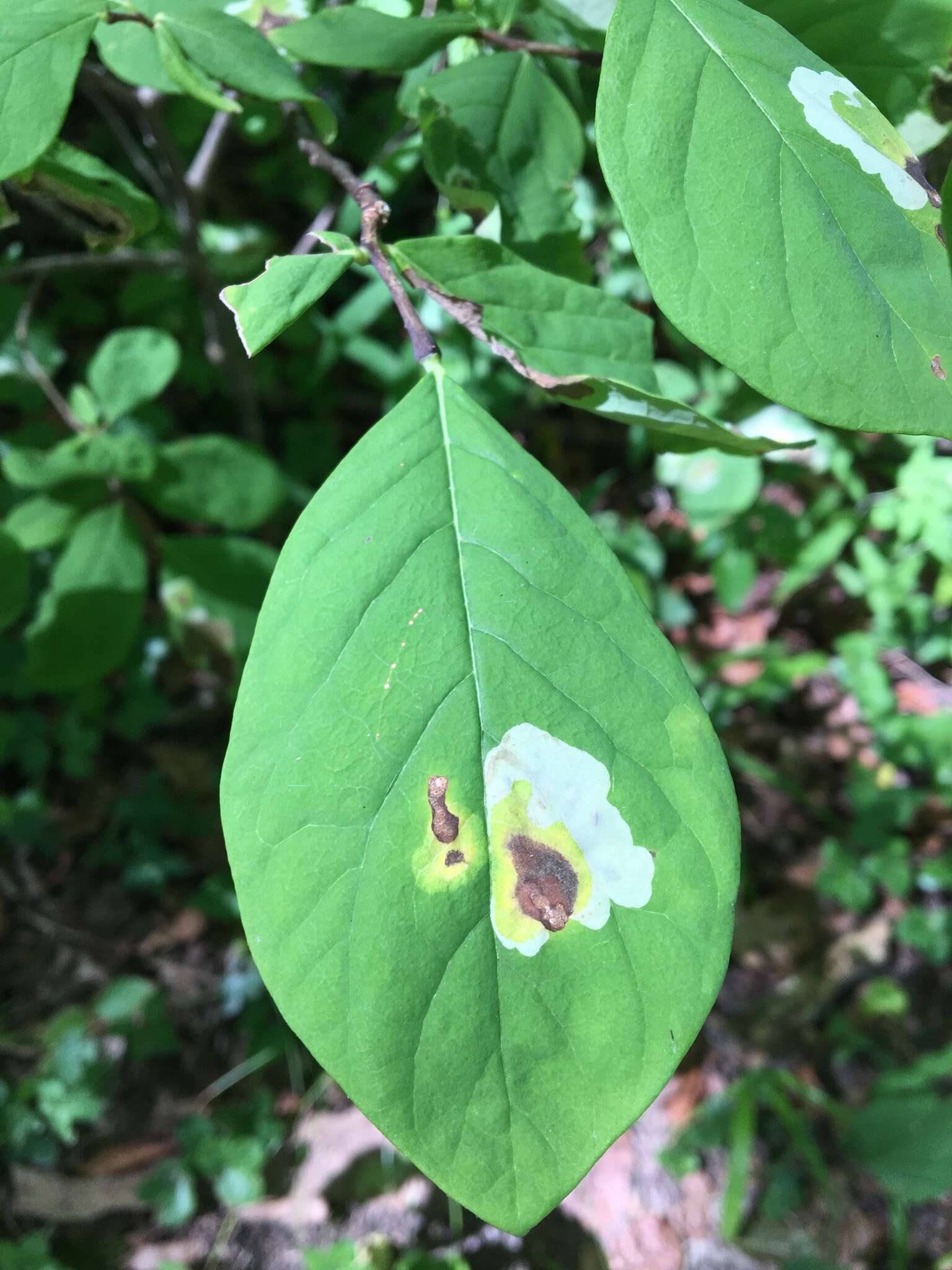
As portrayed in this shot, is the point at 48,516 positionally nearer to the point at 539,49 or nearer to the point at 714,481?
the point at 539,49

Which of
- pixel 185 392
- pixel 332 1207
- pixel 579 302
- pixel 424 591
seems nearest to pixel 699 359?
pixel 185 392

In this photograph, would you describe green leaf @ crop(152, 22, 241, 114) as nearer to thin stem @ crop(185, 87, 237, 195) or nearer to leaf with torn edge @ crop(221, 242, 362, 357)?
leaf with torn edge @ crop(221, 242, 362, 357)

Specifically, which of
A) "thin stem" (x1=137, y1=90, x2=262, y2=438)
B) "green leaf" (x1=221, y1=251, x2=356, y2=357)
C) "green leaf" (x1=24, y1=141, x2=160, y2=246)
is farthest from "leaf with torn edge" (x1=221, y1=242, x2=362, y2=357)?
"thin stem" (x1=137, y1=90, x2=262, y2=438)

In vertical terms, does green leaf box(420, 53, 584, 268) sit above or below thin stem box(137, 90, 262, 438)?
above

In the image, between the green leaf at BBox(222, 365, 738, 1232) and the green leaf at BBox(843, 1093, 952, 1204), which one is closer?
the green leaf at BBox(222, 365, 738, 1232)

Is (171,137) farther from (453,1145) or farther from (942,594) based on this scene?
(942,594)

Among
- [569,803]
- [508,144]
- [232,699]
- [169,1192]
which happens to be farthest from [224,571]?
[169,1192]
